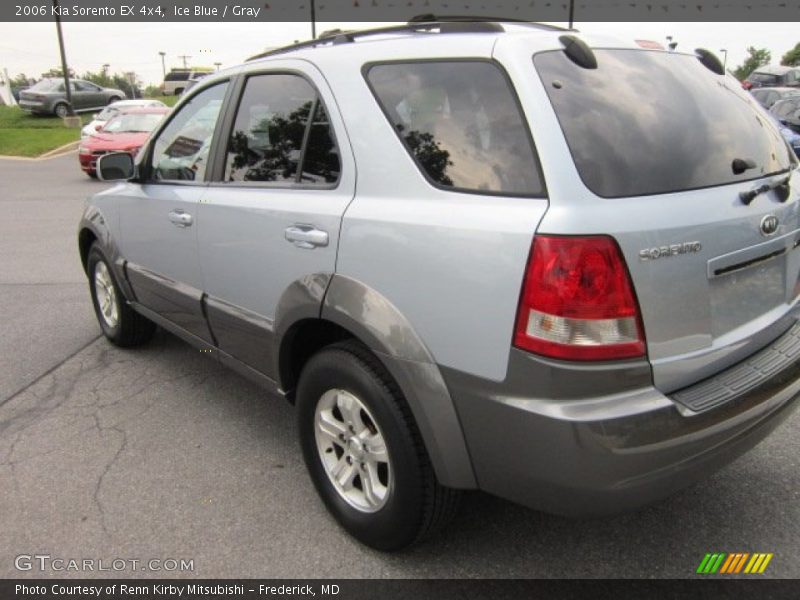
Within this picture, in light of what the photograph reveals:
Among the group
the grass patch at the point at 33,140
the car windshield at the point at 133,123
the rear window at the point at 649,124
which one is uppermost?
the rear window at the point at 649,124

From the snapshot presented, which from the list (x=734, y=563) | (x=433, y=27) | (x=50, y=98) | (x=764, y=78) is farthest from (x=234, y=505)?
(x=50, y=98)

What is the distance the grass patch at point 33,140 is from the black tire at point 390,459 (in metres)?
22.5

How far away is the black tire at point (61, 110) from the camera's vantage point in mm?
28922

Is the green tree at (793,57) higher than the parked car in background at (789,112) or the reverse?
higher

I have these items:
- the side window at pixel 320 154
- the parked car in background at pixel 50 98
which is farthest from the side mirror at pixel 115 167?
the parked car in background at pixel 50 98

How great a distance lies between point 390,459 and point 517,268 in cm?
84

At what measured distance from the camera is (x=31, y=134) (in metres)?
24.2

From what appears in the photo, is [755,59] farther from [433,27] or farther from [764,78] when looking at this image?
[433,27]

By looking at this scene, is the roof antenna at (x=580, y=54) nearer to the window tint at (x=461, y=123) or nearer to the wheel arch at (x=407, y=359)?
the window tint at (x=461, y=123)

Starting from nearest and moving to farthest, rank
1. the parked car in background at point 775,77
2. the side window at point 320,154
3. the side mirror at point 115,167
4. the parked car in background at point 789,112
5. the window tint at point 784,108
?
the side window at point 320,154 < the side mirror at point 115,167 < the parked car in background at point 789,112 < the window tint at point 784,108 < the parked car in background at point 775,77

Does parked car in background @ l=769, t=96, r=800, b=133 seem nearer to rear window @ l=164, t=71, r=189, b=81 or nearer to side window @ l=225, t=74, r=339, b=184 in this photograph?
side window @ l=225, t=74, r=339, b=184

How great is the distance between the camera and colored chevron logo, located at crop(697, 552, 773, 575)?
2328mm

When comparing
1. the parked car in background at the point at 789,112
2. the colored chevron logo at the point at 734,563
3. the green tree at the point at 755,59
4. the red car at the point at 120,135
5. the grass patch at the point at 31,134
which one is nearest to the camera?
the colored chevron logo at the point at 734,563

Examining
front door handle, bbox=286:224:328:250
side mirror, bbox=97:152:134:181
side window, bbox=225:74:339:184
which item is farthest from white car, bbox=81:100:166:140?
front door handle, bbox=286:224:328:250
